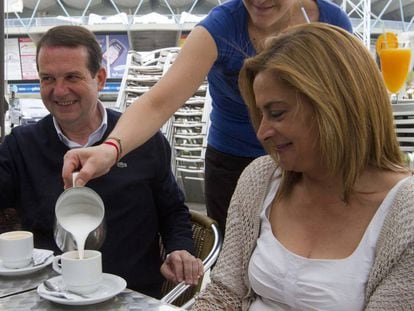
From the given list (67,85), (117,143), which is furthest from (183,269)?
(67,85)

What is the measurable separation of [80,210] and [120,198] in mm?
471

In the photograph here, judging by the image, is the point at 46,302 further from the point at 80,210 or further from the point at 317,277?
the point at 317,277

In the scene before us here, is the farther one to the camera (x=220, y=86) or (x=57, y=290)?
(x=220, y=86)

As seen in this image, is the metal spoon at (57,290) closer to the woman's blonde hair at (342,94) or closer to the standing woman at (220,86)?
the standing woman at (220,86)

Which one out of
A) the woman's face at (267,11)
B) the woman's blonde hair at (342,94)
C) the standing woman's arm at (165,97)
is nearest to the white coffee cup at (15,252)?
the standing woman's arm at (165,97)

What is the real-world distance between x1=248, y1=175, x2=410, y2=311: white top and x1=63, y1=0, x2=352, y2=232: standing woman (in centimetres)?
44

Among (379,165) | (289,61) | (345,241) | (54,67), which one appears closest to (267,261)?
(345,241)

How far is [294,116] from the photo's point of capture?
0.98 meters

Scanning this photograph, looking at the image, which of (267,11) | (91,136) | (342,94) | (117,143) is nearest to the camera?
(342,94)

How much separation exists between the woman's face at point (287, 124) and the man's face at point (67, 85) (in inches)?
30.4

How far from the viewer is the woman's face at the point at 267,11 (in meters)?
1.36

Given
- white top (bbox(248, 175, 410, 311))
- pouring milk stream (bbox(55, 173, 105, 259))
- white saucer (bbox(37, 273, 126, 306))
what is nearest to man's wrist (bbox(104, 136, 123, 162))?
pouring milk stream (bbox(55, 173, 105, 259))

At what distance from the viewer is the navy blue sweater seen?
151 cm

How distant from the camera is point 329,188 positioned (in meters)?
→ 1.06
